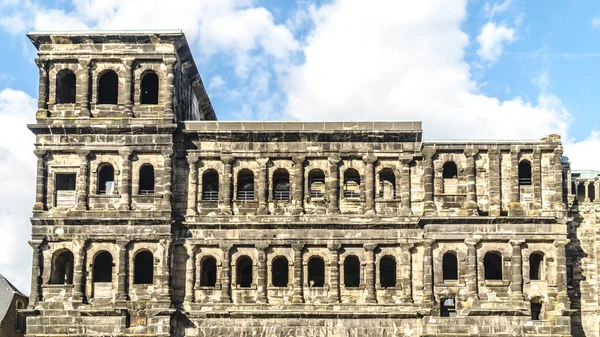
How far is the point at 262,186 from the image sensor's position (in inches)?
1881

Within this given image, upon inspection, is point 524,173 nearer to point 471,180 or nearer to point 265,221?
point 471,180

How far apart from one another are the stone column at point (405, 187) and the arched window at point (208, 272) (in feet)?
34.3

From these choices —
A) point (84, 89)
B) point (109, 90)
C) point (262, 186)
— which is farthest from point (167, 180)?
point (109, 90)

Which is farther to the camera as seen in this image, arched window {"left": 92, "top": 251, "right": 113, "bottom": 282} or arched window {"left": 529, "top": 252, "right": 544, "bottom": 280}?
arched window {"left": 92, "top": 251, "right": 113, "bottom": 282}

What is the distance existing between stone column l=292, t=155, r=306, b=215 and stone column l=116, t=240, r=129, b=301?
9.05 m

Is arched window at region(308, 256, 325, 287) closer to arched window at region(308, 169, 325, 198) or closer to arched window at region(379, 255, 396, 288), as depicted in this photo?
arched window at region(379, 255, 396, 288)

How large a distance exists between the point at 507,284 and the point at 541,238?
302 centimetres

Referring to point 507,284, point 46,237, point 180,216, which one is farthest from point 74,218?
point 507,284

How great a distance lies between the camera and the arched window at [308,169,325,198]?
48716mm

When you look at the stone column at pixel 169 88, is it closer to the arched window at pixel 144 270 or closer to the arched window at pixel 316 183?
the arched window at pixel 144 270

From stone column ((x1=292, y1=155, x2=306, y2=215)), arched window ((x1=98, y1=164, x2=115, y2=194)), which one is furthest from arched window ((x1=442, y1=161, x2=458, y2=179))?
arched window ((x1=98, y1=164, x2=115, y2=194))

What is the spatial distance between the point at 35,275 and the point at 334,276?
15.5 m

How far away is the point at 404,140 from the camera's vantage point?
48312 millimetres

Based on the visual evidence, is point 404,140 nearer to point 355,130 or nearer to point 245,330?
point 355,130
